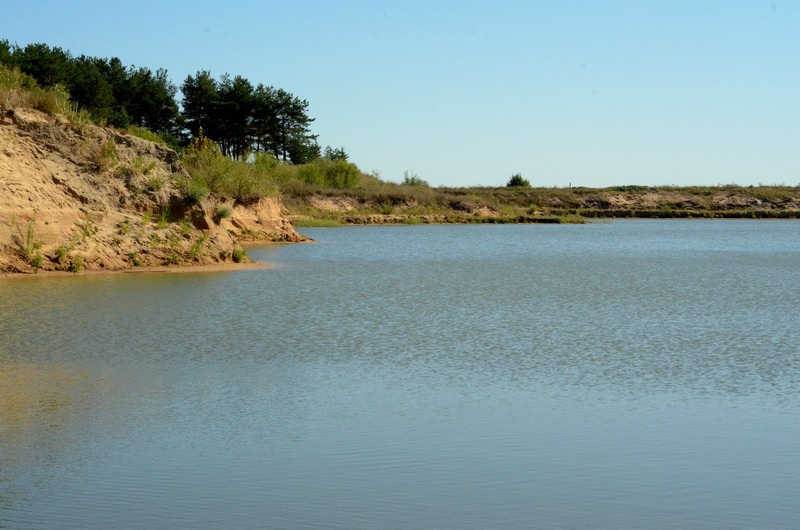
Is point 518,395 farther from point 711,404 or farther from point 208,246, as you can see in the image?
point 208,246

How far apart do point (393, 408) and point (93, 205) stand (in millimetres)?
16941

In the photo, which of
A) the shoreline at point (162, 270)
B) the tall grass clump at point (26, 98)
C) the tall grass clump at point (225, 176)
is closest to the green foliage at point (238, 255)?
the shoreline at point (162, 270)

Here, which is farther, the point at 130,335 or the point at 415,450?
the point at 130,335

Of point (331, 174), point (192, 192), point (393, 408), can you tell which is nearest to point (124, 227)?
point (192, 192)

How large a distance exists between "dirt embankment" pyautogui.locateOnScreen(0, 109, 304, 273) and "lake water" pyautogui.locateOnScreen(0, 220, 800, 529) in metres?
1.89

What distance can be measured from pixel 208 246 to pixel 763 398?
62.1 feet

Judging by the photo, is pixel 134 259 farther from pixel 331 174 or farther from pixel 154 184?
pixel 331 174

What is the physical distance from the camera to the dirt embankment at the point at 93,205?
23312 mm

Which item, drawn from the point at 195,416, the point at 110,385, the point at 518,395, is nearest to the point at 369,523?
the point at 195,416

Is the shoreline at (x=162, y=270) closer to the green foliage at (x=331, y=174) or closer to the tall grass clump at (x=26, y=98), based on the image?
the tall grass clump at (x=26, y=98)

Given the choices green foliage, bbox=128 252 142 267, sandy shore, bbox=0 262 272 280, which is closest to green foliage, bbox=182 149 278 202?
sandy shore, bbox=0 262 272 280

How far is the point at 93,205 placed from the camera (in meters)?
24.9

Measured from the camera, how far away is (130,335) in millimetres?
15023

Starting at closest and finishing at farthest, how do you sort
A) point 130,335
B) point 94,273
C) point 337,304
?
point 130,335
point 337,304
point 94,273
